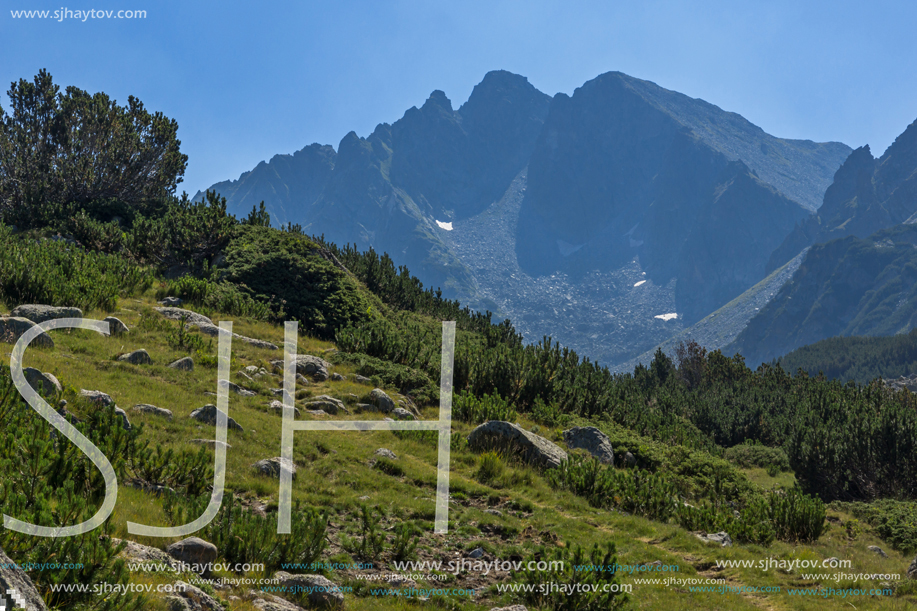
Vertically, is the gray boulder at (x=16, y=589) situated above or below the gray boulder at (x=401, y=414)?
below

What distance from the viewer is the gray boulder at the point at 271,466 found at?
29.4 feet

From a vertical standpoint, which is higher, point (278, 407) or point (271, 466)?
point (278, 407)

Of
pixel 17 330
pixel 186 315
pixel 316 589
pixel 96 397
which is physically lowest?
pixel 316 589

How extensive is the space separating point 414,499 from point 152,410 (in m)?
4.63

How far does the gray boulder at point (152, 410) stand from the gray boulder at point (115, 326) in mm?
4793

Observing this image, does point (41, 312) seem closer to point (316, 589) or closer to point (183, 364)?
point (183, 364)

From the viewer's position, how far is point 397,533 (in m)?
7.96

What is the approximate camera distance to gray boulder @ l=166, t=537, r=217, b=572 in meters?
5.82

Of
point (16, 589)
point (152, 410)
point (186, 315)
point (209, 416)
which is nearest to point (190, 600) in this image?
point (16, 589)

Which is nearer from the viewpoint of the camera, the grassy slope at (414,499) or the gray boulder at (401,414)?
the grassy slope at (414,499)

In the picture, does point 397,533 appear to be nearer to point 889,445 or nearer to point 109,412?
point 109,412

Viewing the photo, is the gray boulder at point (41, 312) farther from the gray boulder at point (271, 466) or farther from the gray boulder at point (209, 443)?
the gray boulder at point (271, 466)

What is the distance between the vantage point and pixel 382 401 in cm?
1430

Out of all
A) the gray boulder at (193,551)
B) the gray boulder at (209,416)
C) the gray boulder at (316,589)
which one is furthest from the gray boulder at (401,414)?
the gray boulder at (193,551)
